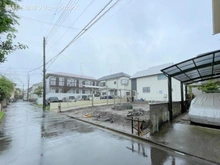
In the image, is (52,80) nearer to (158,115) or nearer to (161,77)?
(161,77)

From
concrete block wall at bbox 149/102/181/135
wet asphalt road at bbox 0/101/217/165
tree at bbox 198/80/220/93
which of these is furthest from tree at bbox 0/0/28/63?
tree at bbox 198/80/220/93

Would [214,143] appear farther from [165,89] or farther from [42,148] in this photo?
[165,89]

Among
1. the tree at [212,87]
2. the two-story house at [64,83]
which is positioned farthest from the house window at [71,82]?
the tree at [212,87]

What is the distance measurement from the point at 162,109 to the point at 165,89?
610 inches

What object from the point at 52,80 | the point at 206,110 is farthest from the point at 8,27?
the point at 52,80

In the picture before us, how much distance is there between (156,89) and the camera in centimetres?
2362

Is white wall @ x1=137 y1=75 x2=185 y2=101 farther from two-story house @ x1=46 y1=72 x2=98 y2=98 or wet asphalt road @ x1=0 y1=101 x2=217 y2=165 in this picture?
wet asphalt road @ x1=0 y1=101 x2=217 y2=165

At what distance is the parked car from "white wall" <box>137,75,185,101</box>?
538 inches

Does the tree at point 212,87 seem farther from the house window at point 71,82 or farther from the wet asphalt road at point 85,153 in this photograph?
the house window at point 71,82

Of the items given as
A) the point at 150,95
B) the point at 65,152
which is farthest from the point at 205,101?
the point at 150,95

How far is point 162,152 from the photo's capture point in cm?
467

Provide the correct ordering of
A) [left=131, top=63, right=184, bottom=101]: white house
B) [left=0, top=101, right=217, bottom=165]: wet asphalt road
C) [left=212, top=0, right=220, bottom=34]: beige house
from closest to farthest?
[left=0, top=101, right=217, bottom=165]: wet asphalt road → [left=212, top=0, right=220, bottom=34]: beige house → [left=131, top=63, right=184, bottom=101]: white house

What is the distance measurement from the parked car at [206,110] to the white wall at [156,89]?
13669 millimetres

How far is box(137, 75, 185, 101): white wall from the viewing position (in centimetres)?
2144
